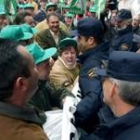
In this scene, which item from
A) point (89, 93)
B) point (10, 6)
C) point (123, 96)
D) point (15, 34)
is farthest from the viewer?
point (10, 6)

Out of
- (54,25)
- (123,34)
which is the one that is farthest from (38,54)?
(123,34)

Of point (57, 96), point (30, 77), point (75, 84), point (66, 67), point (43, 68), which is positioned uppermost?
point (30, 77)

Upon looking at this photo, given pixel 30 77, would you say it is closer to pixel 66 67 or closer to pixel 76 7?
pixel 66 67

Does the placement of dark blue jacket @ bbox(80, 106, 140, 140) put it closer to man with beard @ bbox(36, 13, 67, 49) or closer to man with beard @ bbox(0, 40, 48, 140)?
man with beard @ bbox(0, 40, 48, 140)

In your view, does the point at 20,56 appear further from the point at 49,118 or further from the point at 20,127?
the point at 49,118

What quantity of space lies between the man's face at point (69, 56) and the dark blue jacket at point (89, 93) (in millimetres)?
1036

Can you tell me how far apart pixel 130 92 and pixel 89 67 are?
1.56m

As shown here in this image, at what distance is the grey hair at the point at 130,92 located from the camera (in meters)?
2.77

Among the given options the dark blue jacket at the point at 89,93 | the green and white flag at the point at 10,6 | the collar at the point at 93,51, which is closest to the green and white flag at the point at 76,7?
the green and white flag at the point at 10,6

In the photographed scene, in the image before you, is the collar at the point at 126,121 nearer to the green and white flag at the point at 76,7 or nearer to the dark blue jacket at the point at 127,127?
the dark blue jacket at the point at 127,127

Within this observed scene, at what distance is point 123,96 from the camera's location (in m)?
2.79

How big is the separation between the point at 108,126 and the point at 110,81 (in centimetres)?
33

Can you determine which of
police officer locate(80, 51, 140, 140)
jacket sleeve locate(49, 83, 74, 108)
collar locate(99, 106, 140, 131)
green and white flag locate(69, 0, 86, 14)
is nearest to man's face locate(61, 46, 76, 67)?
jacket sleeve locate(49, 83, 74, 108)

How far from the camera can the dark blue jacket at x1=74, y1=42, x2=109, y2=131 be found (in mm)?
4055
